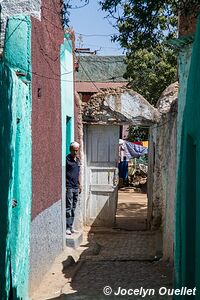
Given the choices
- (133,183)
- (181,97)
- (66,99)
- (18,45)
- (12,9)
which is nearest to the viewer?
(181,97)

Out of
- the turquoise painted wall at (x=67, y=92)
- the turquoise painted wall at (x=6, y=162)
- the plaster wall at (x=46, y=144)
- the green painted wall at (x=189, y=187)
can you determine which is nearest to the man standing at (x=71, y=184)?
the turquoise painted wall at (x=67, y=92)

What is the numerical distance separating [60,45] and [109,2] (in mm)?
4677

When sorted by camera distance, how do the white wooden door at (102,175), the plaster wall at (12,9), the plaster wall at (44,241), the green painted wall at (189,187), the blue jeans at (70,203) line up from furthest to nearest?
the white wooden door at (102,175), the blue jeans at (70,203), the plaster wall at (44,241), the plaster wall at (12,9), the green painted wall at (189,187)

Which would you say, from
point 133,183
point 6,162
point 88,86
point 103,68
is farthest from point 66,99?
point 103,68

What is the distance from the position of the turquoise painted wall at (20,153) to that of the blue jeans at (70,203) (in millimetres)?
3357

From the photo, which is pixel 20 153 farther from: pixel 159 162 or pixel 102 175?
pixel 102 175

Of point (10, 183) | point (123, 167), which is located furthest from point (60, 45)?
point (123, 167)

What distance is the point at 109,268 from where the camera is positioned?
8555 mm

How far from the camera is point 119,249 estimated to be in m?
10.1

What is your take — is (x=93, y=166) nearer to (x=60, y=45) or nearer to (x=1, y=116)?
(x=60, y=45)

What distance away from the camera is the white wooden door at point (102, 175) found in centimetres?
1222

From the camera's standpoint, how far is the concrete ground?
23.3ft

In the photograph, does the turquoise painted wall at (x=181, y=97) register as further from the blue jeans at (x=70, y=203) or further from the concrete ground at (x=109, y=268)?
the blue jeans at (x=70, y=203)

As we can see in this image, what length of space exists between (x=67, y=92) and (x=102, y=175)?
9.28ft
